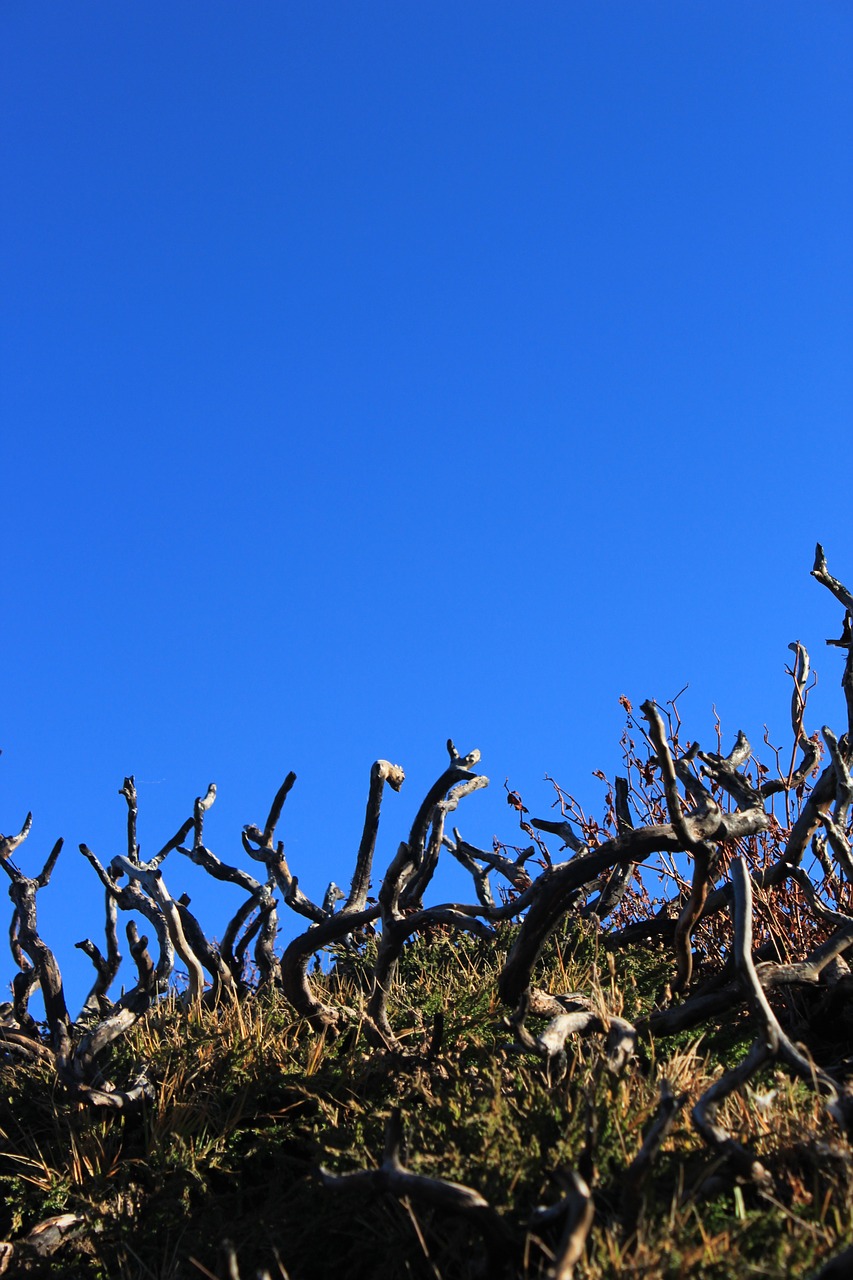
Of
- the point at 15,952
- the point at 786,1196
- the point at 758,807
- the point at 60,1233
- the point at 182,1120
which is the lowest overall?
the point at 786,1196

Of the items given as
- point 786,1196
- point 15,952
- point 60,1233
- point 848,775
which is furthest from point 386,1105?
Result: point 15,952

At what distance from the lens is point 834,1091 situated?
17.7 ft

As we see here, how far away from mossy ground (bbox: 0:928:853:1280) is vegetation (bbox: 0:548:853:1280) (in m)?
0.02

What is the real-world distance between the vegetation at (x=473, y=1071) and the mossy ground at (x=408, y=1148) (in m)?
0.02

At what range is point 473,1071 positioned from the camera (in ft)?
21.7

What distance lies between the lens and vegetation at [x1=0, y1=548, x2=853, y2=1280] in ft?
16.0

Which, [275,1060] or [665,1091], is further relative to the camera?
[275,1060]

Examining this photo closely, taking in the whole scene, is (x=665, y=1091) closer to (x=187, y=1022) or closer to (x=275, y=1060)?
(x=275, y=1060)

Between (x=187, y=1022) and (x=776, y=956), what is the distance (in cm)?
430

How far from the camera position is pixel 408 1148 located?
18.4 feet

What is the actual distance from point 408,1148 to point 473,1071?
3.58 ft

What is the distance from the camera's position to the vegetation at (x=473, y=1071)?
486 cm

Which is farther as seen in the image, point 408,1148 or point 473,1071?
point 473,1071

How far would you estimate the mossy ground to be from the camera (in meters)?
4.75
